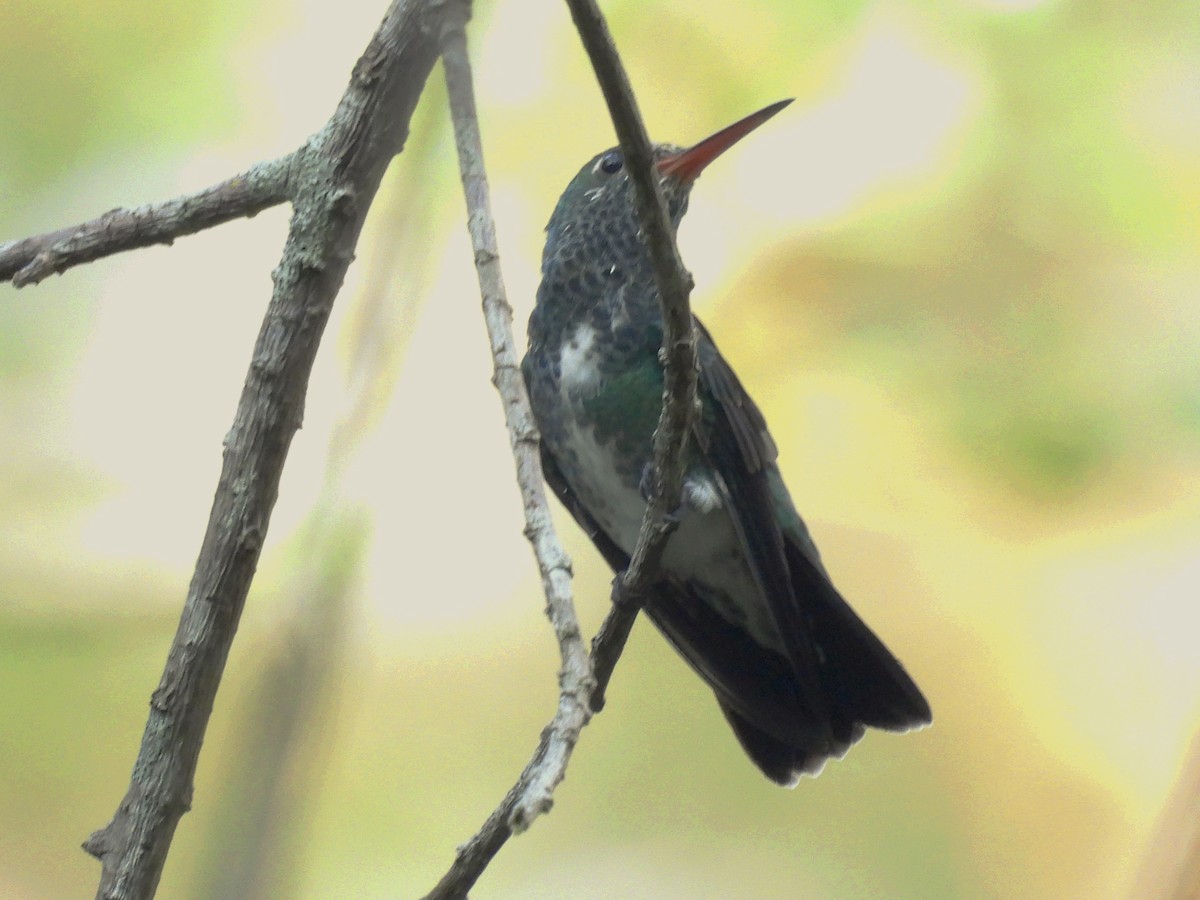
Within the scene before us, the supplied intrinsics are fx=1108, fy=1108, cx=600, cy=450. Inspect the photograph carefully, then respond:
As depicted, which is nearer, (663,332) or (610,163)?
(663,332)

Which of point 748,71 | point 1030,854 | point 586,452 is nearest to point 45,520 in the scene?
point 586,452

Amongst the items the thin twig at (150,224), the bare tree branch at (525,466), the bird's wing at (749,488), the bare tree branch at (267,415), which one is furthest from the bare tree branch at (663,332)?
the thin twig at (150,224)

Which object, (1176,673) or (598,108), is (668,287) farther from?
(1176,673)

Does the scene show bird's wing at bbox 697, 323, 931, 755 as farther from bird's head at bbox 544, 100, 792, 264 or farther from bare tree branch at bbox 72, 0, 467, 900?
bare tree branch at bbox 72, 0, 467, 900

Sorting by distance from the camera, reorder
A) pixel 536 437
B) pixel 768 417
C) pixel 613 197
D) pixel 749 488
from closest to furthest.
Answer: pixel 536 437 < pixel 749 488 < pixel 613 197 < pixel 768 417

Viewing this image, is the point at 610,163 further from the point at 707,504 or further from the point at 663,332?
the point at 663,332

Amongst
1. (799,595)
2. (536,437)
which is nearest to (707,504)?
(799,595)
